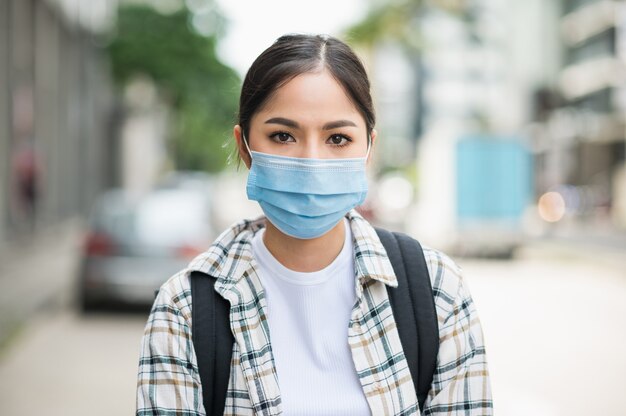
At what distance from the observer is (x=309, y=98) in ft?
6.91

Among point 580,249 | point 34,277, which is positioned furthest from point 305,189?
point 580,249

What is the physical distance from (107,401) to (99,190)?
26595 millimetres

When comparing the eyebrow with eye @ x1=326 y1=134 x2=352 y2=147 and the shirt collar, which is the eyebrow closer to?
eye @ x1=326 y1=134 x2=352 y2=147

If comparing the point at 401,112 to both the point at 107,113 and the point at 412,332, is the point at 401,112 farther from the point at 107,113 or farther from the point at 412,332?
the point at 412,332

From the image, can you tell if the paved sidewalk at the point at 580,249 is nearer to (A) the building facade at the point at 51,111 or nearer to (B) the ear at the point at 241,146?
Answer: (A) the building facade at the point at 51,111

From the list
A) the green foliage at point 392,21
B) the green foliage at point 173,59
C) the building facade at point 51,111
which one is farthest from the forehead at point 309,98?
the green foliage at point 392,21

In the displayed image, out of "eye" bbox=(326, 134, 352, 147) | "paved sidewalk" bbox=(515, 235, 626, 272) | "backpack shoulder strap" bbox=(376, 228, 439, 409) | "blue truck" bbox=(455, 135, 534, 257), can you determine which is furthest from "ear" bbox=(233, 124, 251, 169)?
"blue truck" bbox=(455, 135, 534, 257)

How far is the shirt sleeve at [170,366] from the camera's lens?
2.02 m

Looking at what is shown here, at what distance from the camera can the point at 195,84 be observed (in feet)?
81.0

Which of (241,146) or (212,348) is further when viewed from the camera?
(241,146)

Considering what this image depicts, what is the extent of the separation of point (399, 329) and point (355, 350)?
0.13 meters

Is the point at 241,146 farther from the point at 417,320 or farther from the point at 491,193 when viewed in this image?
the point at 491,193

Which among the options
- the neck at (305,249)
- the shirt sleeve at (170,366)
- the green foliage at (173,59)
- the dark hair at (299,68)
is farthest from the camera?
the green foliage at (173,59)

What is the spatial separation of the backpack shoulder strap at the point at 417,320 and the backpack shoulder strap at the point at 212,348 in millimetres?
438
